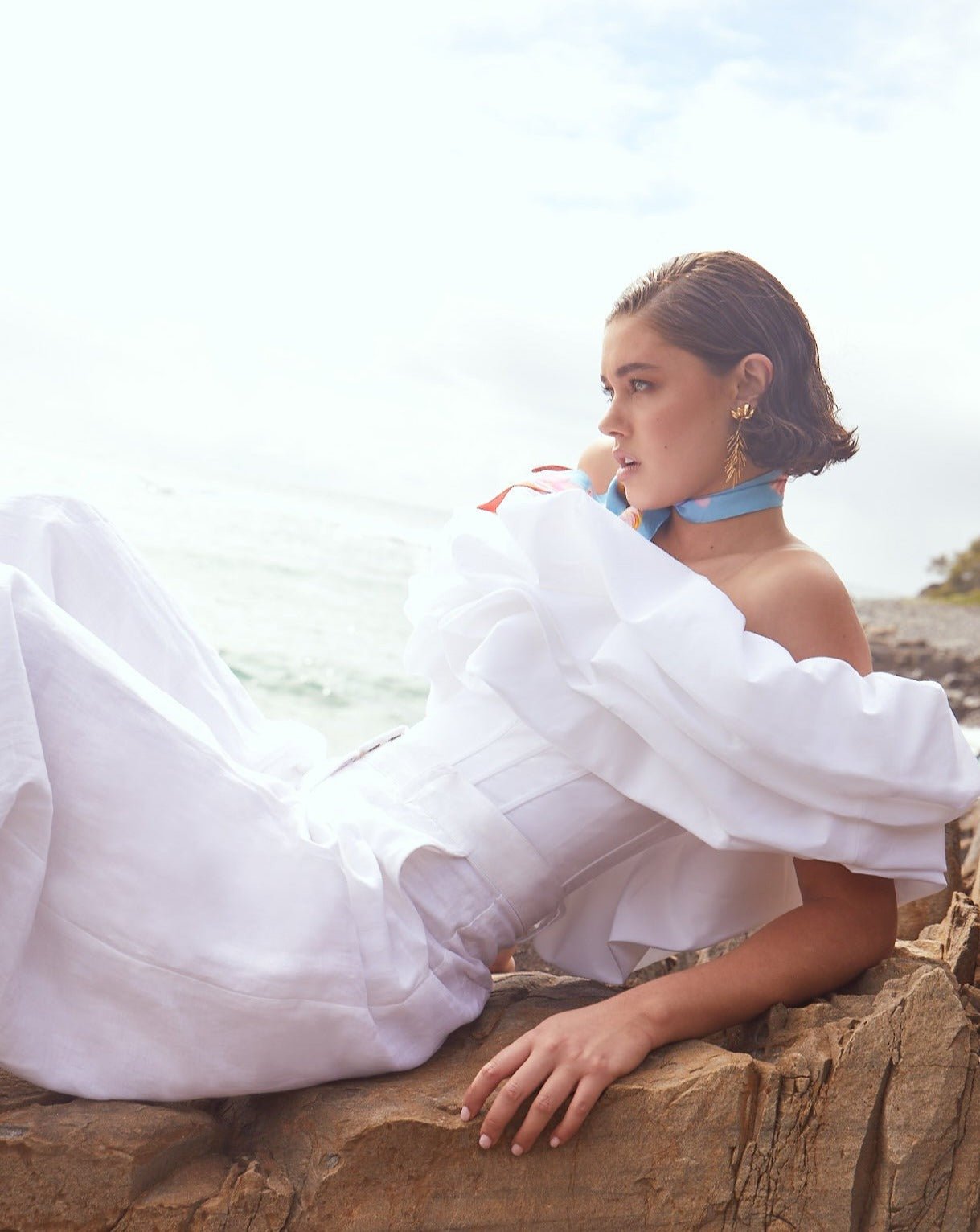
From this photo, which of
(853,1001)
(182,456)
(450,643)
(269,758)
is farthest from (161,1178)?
(182,456)

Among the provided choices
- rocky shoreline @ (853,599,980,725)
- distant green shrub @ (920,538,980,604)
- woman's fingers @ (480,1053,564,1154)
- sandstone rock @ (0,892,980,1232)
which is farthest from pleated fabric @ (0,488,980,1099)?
distant green shrub @ (920,538,980,604)

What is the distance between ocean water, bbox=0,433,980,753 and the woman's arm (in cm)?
84

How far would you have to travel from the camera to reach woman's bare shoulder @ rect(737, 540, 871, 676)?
6.46 feet

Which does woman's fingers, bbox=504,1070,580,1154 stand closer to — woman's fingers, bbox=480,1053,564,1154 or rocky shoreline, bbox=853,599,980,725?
woman's fingers, bbox=480,1053,564,1154

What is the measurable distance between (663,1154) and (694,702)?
26.8 inches

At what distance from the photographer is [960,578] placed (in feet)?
140

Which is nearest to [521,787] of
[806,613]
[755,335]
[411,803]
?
[411,803]

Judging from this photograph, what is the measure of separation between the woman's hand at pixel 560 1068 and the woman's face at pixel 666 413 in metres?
0.95

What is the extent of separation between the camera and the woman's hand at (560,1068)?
1.74 m

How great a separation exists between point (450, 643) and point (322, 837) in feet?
1.43

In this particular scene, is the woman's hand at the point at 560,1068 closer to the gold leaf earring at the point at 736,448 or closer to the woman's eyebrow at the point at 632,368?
the gold leaf earring at the point at 736,448

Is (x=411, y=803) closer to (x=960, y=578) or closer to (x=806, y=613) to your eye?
(x=806, y=613)

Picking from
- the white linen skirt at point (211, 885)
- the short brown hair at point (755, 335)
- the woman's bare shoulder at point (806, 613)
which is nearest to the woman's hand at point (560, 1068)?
the white linen skirt at point (211, 885)

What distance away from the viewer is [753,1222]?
1.78 metres
